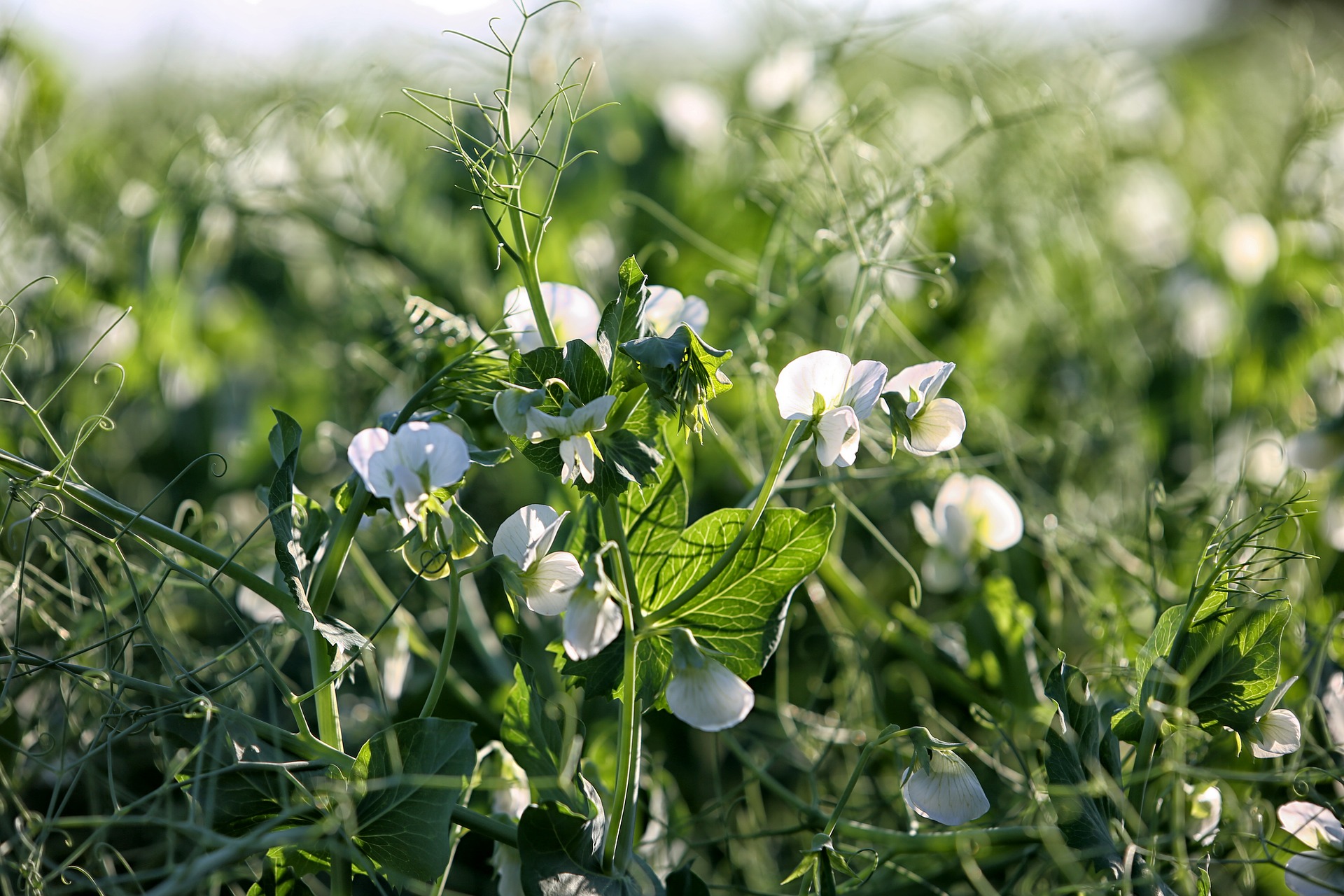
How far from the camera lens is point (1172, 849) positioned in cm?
50

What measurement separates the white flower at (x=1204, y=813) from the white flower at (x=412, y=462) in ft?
1.34

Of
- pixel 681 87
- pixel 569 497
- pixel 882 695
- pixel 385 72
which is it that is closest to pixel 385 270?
pixel 385 72

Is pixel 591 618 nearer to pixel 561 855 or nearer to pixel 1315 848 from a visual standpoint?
pixel 561 855

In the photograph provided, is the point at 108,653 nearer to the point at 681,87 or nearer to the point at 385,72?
the point at 385,72

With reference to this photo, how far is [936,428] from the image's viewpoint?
443 mm

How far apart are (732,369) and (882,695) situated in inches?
10.5

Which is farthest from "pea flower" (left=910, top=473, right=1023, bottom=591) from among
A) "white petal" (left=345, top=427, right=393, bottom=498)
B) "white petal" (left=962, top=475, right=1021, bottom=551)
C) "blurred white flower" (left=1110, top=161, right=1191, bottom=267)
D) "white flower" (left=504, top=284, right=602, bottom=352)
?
"blurred white flower" (left=1110, top=161, right=1191, bottom=267)

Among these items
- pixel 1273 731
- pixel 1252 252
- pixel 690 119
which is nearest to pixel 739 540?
pixel 1273 731

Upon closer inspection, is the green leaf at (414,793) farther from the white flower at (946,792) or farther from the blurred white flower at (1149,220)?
the blurred white flower at (1149,220)

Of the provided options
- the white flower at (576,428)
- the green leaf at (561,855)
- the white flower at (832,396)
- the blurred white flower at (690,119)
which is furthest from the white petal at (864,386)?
the blurred white flower at (690,119)

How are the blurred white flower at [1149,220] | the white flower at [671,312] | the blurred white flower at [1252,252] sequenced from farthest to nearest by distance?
the blurred white flower at [1149,220] < the blurred white flower at [1252,252] < the white flower at [671,312]

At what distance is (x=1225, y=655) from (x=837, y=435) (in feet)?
0.78

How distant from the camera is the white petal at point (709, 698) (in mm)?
404

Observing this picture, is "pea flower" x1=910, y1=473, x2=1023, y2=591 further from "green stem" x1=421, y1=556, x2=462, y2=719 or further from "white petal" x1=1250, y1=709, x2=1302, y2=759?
"green stem" x1=421, y1=556, x2=462, y2=719
